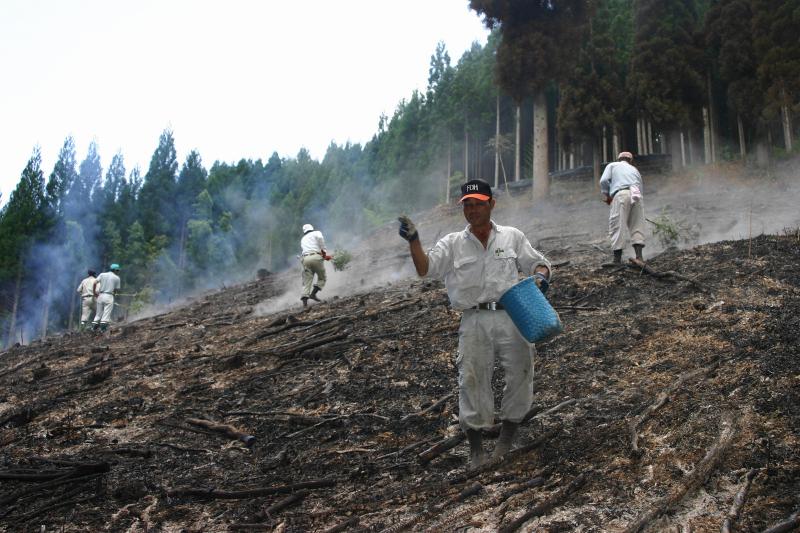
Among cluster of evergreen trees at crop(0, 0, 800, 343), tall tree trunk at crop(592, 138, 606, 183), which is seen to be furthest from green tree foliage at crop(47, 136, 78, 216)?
tall tree trunk at crop(592, 138, 606, 183)

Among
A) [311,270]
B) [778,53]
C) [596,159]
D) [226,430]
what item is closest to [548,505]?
[226,430]

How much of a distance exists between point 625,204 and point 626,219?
0.70 ft

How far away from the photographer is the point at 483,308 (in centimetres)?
394

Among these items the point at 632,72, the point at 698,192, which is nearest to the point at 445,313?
the point at 698,192

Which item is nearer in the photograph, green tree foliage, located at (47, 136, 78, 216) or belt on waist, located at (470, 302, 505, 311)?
belt on waist, located at (470, 302, 505, 311)

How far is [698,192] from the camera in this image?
2047 cm

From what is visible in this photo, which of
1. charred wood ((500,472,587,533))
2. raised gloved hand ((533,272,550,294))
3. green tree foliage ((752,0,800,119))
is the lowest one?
charred wood ((500,472,587,533))

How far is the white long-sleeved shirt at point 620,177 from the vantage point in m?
8.31

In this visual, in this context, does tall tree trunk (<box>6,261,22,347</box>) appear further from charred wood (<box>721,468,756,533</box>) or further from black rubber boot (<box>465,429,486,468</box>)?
charred wood (<box>721,468,756,533</box>)

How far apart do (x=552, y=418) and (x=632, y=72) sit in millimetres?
24161

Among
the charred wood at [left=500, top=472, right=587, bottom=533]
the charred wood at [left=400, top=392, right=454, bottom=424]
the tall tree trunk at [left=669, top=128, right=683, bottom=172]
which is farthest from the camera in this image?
the tall tree trunk at [left=669, top=128, right=683, bottom=172]

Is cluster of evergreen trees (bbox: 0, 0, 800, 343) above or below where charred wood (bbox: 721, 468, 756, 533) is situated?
above

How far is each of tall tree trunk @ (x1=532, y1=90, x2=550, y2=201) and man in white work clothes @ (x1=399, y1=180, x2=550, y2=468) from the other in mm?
19227

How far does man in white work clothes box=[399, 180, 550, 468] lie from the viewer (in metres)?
3.87
